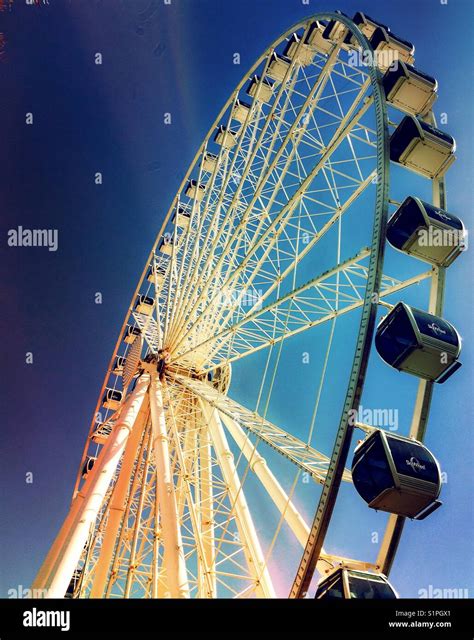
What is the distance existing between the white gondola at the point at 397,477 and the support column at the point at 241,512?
297 cm

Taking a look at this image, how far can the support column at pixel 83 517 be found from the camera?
6.79 metres

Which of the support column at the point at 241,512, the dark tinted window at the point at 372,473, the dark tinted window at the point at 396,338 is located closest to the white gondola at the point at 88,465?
the support column at the point at 241,512

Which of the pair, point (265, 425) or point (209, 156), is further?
point (209, 156)

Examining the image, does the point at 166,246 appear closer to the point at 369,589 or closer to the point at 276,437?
the point at 276,437

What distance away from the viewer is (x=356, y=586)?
4652mm

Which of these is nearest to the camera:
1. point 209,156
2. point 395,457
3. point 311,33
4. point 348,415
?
point 348,415

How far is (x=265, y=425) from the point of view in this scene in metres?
9.55

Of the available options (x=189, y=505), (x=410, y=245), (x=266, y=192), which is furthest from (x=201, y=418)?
(x=410, y=245)

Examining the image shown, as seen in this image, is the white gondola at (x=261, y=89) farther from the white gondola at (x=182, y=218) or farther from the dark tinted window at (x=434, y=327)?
the dark tinted window at (x=434, y=327)

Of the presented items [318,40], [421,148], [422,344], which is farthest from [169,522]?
[318,40]

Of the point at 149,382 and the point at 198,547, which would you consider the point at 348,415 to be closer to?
the point at 198,547

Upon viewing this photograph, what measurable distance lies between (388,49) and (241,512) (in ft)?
30.4

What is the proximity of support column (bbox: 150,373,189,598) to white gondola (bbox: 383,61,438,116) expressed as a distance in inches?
291
